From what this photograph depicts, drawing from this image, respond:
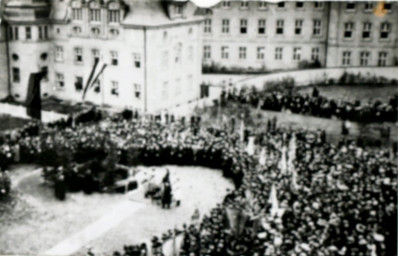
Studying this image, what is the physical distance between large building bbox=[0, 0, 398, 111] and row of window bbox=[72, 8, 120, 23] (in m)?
0.02

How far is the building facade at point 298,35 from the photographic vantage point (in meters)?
12.6

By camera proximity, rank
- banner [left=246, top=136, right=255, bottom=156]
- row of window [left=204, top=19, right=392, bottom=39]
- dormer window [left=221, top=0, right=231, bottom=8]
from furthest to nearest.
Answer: banner [left=246, top=136, right=255, bottom=156], dormer window [left=221, top=0, right=231, bottom=8], row of window [left=204, top=19, right=392, bottom=39]

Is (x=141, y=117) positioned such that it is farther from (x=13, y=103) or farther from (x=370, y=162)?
(x=370, y=162)

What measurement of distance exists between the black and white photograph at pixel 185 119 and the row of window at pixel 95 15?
0.04 meters

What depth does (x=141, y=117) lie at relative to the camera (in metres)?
15.6

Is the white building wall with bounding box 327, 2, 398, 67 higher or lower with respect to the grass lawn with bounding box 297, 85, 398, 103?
higher

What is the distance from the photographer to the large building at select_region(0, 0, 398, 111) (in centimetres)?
1427

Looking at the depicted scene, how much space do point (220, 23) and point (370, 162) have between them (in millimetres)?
4811

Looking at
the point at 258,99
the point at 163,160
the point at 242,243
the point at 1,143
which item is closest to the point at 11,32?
the point at 1,143

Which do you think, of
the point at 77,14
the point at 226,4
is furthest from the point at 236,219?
→ the point at 77,14

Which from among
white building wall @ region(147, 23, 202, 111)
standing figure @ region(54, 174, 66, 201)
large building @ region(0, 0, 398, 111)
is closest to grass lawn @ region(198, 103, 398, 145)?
white building wall @ region(147, 23, 202, 111)

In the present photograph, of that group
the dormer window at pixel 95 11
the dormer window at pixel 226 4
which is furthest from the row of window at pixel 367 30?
the dormer window at pixel 95 11

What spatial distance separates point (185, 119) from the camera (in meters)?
15.5

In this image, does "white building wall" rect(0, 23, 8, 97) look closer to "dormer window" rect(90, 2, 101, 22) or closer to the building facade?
"dormer window" rect(90, 2, 101, 22)
